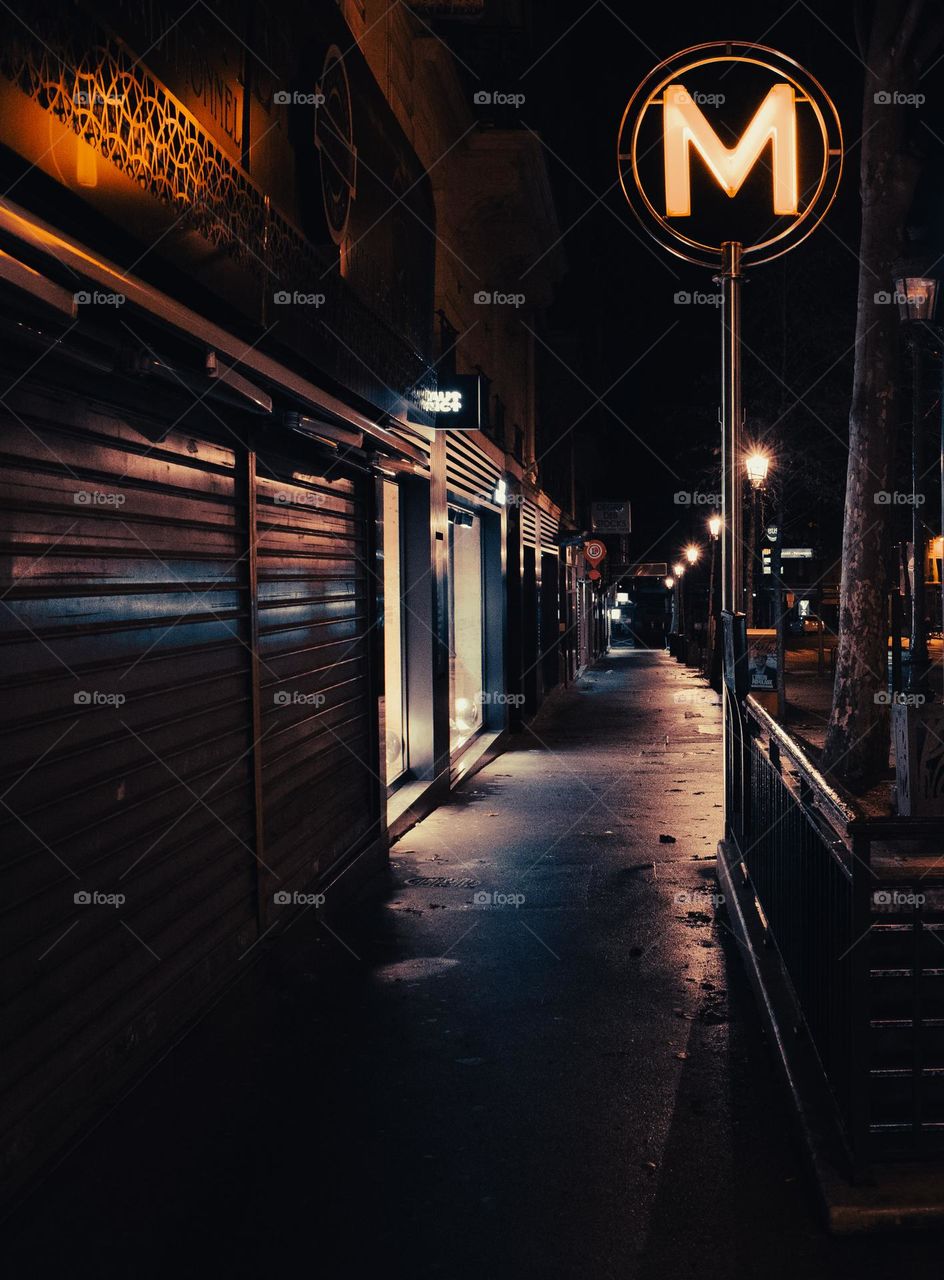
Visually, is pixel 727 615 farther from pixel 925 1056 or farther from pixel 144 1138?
pixel 144 1138

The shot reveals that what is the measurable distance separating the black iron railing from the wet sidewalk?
385 millimetres

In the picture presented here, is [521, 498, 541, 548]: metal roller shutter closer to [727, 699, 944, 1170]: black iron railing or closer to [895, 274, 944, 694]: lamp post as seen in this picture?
[895, 274, 944, 694]: lamp post

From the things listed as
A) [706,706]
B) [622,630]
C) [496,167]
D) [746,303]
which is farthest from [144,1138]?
[622,630]

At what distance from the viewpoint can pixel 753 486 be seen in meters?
23.7

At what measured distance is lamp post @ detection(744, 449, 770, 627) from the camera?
19.7 meters

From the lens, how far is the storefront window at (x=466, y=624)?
14.3 metres

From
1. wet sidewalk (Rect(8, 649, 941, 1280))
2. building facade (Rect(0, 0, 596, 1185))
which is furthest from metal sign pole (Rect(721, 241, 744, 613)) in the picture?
building facade (Rect(0, 0, 596, 1185))

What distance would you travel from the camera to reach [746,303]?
1198 inches

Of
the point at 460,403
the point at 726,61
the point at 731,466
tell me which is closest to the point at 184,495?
the point at 731,466

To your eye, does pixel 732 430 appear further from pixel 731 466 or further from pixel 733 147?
pixel 733 147

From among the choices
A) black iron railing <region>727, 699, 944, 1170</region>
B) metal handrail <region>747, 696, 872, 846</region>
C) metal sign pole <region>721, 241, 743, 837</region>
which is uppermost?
metal sign pole <region>721, 241, 743, 837</region>

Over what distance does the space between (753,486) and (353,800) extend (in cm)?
1742

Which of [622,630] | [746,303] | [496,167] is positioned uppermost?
[746,303]

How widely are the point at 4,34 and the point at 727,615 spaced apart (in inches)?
216
